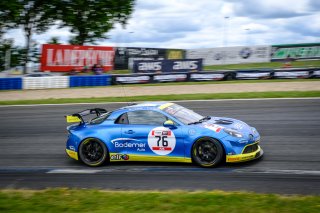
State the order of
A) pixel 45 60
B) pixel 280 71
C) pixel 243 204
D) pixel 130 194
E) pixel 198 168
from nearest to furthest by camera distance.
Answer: pixel 243 204
pixel 130 194
pixel 198 168
pixel 280 71
pixel 45 60

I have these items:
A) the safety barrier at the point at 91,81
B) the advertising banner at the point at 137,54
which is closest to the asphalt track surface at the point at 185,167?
the safety barrier at the point at 91,81

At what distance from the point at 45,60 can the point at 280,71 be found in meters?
18.6

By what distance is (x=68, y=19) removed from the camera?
37.9m

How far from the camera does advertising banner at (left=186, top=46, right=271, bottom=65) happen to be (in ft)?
133

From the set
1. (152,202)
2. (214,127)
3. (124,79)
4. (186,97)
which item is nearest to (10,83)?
(124,79)

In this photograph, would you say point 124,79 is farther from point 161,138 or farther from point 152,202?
point 152,202

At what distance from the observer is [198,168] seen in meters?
8.36

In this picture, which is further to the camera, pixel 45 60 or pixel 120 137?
pixel 45 60

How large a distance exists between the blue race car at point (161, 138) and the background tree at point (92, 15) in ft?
97.8

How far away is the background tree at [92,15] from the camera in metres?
37.9

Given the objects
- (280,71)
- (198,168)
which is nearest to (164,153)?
(198,168)

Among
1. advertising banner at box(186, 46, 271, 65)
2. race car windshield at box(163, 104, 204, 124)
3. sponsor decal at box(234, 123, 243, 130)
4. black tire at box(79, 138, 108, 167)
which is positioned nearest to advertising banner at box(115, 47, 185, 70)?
advertising banner at box(186, 46, 271, 65)

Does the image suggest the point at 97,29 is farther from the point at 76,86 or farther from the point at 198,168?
the point at 198,168

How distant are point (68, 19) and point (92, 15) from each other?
2144 millimetres
